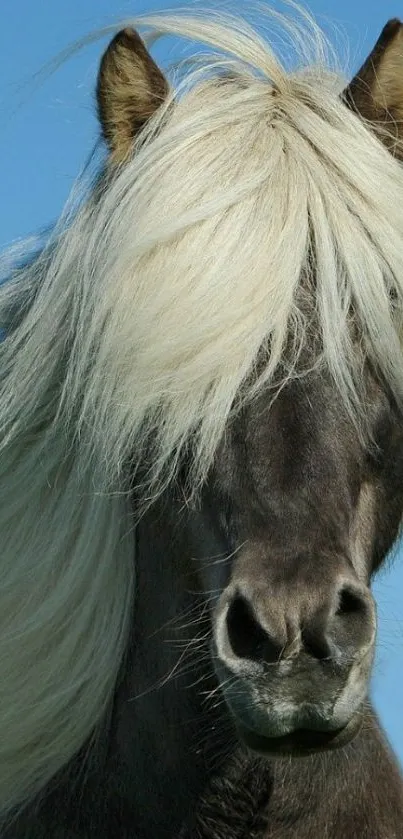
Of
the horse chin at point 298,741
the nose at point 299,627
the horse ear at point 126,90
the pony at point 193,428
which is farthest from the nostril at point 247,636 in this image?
the horse ear at point 126,90

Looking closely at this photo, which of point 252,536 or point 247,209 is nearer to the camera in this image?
point 252,536

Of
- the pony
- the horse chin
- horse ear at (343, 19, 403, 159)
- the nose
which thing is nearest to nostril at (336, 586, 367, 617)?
the nose

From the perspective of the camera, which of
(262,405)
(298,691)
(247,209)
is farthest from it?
(247,209)

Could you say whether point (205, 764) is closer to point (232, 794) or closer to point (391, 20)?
point (232, 794)

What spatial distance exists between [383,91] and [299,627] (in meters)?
1.77

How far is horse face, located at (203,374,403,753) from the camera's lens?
3688mm

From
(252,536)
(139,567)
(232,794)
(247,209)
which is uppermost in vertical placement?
(247,209)

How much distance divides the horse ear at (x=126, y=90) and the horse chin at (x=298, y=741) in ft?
5.83

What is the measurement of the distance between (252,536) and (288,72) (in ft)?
5.69

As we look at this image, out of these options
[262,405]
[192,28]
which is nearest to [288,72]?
[192,28]

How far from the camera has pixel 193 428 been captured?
419 cm

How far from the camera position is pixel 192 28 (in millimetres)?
4859

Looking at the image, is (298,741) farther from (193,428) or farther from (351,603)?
(193,428)

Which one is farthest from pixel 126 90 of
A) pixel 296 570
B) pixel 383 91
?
pixel 296 570
